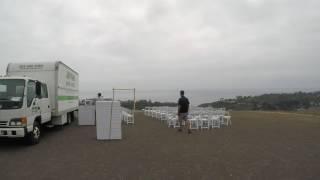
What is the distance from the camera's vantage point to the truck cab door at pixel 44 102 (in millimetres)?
13203

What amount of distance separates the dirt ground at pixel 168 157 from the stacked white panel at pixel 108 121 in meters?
0.40

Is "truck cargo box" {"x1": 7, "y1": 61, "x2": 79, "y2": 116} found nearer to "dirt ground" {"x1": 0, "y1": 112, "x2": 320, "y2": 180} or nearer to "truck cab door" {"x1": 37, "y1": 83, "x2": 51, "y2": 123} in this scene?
"truck cab door" {"x1": 37, "y1": 83, "x2": 51, "y2": 123}

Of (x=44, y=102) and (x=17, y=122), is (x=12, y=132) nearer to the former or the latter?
(x=17, y=122)

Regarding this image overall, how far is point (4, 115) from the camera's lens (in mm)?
11391

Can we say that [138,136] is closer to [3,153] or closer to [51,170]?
[3,153]

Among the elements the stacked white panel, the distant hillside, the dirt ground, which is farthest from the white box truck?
the distant hillside

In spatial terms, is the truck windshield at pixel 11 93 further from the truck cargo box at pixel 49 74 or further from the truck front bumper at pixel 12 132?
the truck cargo box at pixel 49 74

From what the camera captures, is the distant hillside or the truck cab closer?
the truck cab

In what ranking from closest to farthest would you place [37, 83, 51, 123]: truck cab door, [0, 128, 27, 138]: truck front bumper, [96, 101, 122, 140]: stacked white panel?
1. [0, 128, 27, 138]: truck front bumper
2. [37, 83, 51, 123]: truck cab door
3. [96, 101, 122, 140]: stacked white panel

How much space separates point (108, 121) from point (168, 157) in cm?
418

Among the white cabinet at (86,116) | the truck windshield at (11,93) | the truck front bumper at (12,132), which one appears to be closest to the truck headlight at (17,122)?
the truck front bumper at (12,132)

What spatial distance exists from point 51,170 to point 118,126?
514 centimetres

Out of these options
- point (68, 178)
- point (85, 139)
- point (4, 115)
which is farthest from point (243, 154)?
point (4, 115)

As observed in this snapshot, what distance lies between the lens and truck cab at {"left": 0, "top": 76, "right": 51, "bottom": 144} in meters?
11.4
